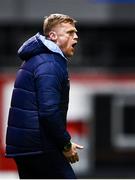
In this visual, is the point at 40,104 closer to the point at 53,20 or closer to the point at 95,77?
the point at 53,20

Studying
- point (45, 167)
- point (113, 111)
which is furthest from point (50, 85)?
point (113, 111)

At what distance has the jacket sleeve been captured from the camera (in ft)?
18.5

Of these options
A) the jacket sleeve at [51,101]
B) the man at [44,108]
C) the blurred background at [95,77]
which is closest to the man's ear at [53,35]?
the man at [44,108]

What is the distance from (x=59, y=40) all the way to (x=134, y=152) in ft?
22.8

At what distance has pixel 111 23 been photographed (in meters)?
13.2

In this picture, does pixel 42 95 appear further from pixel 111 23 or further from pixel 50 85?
pixel 111 23

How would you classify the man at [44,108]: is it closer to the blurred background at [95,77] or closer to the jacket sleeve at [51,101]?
the jacket sleeve at [51,101]

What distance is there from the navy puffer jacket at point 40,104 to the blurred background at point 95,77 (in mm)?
6381

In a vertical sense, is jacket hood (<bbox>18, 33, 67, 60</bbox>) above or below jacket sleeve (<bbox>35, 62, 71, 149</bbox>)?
above

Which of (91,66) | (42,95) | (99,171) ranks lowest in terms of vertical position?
(99,171)

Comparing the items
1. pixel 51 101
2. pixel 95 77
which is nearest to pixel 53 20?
pixel 51 101

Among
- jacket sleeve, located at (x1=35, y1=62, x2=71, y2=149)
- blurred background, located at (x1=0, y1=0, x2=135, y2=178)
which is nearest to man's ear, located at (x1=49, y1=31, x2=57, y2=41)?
jacket sleeve, located at (x1=35, y1=62, x2=71, y2=149)

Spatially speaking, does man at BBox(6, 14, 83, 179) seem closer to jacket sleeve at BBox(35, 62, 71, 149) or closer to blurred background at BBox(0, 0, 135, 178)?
jacket sleeve at BBox(35, 62, 71, 149)

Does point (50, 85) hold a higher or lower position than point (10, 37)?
higher
